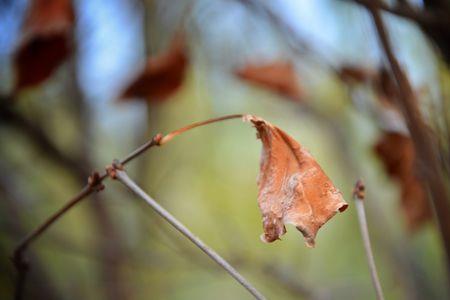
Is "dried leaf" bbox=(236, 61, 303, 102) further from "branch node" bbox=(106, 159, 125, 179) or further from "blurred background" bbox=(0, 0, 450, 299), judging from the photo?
"branch node" bbox=(106, 159, 125, 179)

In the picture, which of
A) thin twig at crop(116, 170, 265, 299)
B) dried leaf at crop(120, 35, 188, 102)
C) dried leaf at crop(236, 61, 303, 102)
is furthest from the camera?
dried leaf at crop(236, 61, 303, 102)

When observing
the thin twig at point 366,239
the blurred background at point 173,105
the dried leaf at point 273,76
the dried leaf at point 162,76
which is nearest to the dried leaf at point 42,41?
the blurred background at point 173,105

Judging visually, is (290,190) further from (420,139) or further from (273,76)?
(273,76)

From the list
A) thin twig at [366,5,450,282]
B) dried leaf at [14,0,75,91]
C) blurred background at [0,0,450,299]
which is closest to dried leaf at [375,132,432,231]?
blurred background at [0,0,450,299]

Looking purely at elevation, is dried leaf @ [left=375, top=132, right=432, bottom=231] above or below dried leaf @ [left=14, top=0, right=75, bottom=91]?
below

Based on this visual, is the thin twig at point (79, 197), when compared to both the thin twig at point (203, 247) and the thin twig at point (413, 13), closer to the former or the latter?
the thin twig at point (203, 247)

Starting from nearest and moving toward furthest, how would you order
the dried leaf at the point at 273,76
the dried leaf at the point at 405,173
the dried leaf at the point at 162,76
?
the dried leaf at the point at 405,173
the dried leaf at the point at 162,76
the dried leaf at the point at 273,76
